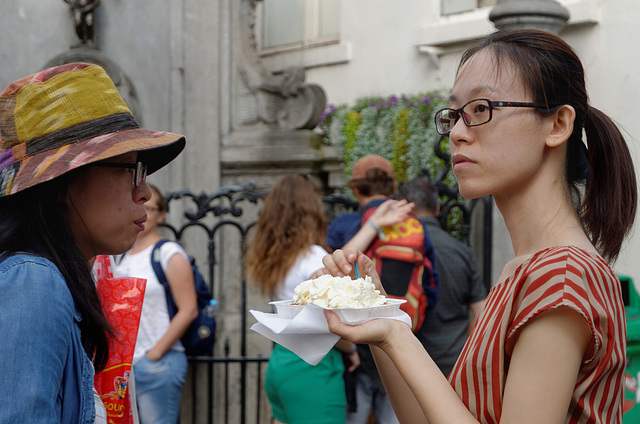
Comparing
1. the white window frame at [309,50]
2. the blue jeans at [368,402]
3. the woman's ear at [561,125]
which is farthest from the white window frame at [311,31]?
the woman's ear at [561,125]

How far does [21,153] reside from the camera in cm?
171

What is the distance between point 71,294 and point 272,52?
30.4ft

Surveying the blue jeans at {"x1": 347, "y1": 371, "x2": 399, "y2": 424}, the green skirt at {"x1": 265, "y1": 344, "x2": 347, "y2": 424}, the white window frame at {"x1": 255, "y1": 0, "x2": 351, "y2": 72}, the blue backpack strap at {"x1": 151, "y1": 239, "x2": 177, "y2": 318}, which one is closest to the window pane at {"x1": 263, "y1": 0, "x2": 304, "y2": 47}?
the white window frame at {"x1": 255, "y1": 0, "x2": 351, "y2": 72}

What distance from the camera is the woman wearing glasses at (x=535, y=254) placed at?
1.44m

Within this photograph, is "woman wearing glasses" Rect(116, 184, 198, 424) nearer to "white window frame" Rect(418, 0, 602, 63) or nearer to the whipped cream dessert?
the whipped cream dessert

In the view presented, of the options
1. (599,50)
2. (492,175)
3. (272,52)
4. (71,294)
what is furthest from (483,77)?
(272,52)

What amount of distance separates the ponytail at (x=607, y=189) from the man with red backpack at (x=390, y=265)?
1.99 m

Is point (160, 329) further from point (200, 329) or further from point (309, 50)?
point (309, 50)

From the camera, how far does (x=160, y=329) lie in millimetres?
4383

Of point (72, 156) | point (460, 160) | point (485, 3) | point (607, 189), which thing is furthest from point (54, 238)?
point (485, 3)

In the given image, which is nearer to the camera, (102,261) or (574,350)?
(574,350)

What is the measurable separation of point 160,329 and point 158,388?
0.34 meters

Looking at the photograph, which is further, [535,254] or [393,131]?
[393,131]

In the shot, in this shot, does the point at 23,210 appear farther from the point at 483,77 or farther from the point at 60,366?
the point at 483,77
